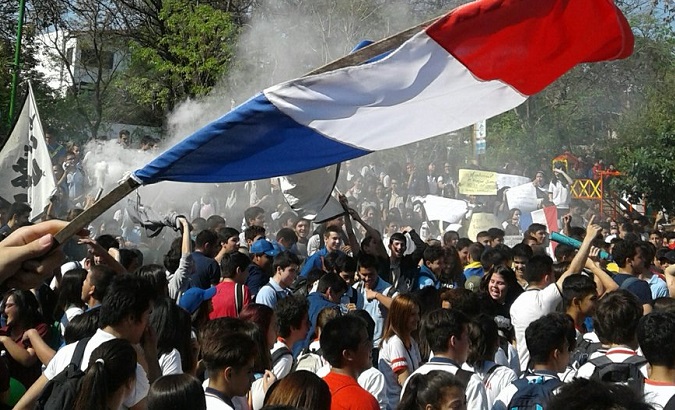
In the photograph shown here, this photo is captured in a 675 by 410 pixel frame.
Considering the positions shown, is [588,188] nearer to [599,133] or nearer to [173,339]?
[599,133]

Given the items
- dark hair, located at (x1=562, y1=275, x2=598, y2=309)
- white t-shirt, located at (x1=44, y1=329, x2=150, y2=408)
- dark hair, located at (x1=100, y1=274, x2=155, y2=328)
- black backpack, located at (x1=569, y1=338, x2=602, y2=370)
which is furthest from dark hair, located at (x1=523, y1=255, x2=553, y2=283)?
white t-shirt, located at (x1=44, y1=329, x2=150, y2=408)

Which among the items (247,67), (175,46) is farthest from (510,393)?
(175,46)

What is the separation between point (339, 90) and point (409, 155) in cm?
2109

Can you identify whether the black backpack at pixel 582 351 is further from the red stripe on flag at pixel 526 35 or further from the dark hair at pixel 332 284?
the dark hair at pixel 332 284

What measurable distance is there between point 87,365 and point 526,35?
115 inches

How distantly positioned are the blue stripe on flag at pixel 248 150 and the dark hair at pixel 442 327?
1.11 meters

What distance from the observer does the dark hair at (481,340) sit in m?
6.04

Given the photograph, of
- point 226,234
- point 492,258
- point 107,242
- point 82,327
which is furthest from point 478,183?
point 82,327

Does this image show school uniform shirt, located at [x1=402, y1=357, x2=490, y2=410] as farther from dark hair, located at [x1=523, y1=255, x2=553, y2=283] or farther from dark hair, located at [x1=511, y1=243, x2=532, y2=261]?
dark hair, located at [x1=511, y1=243, x2=532, y2=261]

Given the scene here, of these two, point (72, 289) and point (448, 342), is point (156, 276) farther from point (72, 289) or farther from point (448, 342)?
point (448, 342)

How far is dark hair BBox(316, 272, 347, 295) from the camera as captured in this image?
805 cm

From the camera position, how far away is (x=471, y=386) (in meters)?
5.40

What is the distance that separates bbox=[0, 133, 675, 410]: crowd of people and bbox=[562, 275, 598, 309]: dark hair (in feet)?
0.03

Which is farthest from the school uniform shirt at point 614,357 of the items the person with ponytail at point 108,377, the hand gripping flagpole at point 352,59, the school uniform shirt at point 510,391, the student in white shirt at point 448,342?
the person with ponytail at point 108,377
